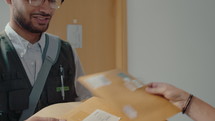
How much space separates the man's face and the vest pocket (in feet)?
0.97

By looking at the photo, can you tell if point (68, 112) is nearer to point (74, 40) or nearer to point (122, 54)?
point (74, 40)

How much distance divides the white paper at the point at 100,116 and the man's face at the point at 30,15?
0.52 m

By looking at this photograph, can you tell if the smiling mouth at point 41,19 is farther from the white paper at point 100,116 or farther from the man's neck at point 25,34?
the white paper at point 100,116

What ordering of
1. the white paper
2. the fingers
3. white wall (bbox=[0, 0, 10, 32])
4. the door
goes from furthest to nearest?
the door
white wall (bbox=[0, 0, 10, 32])
the fingers
the white paper

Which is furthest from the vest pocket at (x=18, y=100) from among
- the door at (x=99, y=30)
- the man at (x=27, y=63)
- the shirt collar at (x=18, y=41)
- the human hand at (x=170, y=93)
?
the door at (x=99, y=30)

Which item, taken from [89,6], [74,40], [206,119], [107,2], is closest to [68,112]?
[206,119]

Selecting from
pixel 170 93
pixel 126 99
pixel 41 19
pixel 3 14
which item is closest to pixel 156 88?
pixel 170 93

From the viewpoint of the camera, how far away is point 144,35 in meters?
2.20

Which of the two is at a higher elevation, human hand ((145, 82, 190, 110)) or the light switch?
the light switch

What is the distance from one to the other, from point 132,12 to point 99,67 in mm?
634

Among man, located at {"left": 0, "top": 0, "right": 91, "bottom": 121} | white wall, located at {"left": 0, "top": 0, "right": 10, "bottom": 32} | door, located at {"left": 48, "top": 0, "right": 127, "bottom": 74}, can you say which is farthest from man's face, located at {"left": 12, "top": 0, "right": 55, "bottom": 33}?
door, located at {"left": 48, "top": 0, "right": 127, "bottom": 74}

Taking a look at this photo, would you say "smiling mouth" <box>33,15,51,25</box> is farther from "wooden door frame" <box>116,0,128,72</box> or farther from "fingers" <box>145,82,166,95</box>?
"wooden door frame" <box>116,0,128,72</box>

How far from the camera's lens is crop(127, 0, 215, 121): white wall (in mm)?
2062

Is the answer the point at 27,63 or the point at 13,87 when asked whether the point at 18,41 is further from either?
the point at 13,87
